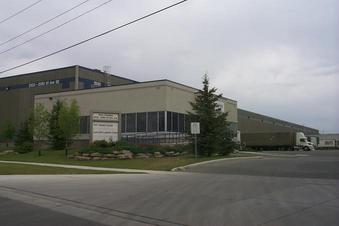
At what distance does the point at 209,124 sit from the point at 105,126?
8.72 metres

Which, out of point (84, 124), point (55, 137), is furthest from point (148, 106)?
point (84, 124)

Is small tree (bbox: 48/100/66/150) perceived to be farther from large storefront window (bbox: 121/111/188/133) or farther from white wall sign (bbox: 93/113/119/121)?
white wall sign (bbox: 93/113/119/121)

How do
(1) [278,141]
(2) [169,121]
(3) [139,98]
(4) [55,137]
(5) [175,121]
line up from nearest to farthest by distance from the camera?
(4) [55,137], (2) [169,121], (5) [175,121], (3) [139,98], (1) [278,141]

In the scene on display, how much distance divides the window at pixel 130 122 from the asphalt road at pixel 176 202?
29741mm

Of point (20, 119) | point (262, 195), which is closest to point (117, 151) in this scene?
point (262, 195)

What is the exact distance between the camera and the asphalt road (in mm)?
10133

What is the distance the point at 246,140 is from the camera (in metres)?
79.9

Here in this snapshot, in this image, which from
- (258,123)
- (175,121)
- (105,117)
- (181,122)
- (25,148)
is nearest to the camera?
(105,117)

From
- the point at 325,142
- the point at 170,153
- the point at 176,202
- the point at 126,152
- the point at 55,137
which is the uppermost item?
the point at 55,137

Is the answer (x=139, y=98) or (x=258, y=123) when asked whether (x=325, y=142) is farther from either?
(x=139, y=98)

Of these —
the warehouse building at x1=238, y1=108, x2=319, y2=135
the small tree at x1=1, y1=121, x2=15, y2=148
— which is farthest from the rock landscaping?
the warehouse building at x1=238, y1=108, x2=319, y2=135

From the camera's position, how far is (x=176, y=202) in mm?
12656

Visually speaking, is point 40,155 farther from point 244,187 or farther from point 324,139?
point 324,139

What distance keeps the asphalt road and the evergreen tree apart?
14.2 meters
